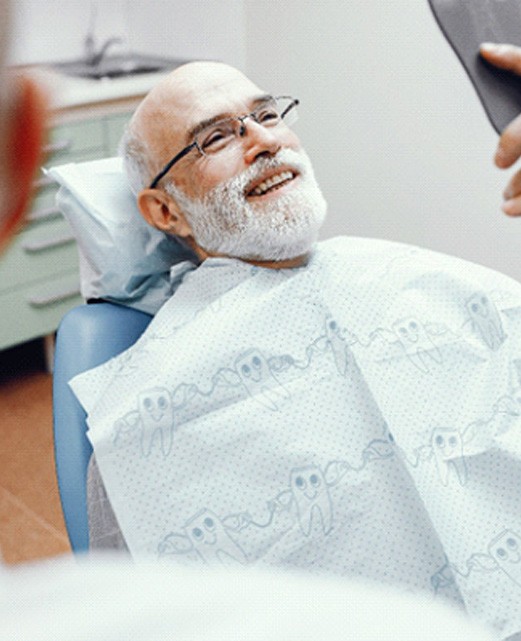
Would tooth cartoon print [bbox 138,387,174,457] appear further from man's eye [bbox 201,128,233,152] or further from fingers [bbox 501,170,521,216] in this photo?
fingers [bbox 501,170,521,216]

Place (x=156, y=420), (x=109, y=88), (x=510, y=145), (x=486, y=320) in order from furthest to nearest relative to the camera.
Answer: (x=109, y=88)
(x=486, y=320)
(x=156, y=420)
(x=510, y=145)

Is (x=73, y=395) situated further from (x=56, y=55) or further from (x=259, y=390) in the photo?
(x=56, y=55)

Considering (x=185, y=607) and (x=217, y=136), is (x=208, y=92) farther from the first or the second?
(x=185, y=607)

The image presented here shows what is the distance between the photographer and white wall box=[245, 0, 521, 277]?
8.05 ft

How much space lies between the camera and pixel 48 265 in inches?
112

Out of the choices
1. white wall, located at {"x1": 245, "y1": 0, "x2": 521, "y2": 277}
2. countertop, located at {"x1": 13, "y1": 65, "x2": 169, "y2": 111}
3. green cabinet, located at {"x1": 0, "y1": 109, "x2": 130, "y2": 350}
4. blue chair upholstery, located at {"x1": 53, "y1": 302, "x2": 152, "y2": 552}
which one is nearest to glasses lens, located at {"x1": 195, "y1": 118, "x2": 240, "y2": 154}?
blue chair upholstery, located at {"x1": 53, "y1": 302, "x2": 152, "y2": 552}

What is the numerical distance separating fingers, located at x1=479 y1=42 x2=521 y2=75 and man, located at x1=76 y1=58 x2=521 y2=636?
669 mm

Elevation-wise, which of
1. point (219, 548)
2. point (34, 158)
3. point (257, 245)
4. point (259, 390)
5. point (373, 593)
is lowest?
point (219, 548)

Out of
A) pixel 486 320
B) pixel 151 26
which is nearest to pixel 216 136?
pixel 486 320

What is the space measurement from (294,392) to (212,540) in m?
0.26

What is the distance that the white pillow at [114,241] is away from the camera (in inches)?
66.2

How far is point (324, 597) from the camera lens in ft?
0.97

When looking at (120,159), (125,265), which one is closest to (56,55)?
(120,159)

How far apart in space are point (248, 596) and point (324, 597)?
26mm
